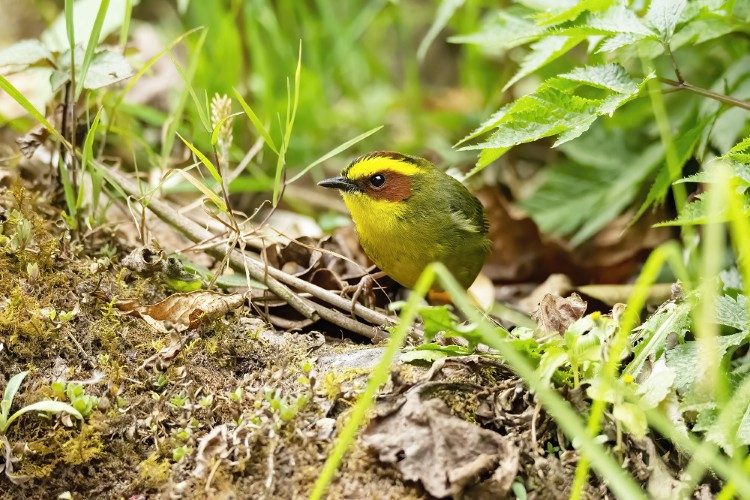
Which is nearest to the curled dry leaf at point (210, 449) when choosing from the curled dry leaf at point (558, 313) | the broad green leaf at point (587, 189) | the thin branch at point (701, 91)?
the curled dry leaf at point (558, 313)

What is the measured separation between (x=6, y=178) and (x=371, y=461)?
6.59ft

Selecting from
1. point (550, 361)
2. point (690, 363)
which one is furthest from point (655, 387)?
point (550, 361)

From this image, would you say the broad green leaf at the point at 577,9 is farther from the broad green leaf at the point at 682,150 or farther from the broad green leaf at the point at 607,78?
the broad green leaf at the point at 682,150

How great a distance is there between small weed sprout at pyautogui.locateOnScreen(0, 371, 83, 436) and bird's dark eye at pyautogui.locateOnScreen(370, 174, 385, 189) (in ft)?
6.20

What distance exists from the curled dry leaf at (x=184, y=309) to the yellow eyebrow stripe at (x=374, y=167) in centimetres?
112

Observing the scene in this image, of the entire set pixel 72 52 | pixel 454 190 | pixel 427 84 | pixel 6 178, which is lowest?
pixel 427 84

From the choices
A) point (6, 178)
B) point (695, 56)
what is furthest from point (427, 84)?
point (6, 178)

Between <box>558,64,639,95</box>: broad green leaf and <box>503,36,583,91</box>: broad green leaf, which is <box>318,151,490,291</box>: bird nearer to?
<box>503,36,583,91</box>: broad green leaf

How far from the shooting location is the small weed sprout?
7.63 ft

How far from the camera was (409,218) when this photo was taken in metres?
3.81

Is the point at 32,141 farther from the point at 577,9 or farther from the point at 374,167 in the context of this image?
the point at 577,9

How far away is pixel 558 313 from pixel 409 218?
3.81 feet

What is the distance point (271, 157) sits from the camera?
17.9 feet

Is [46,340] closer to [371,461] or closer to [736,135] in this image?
[371,461]
